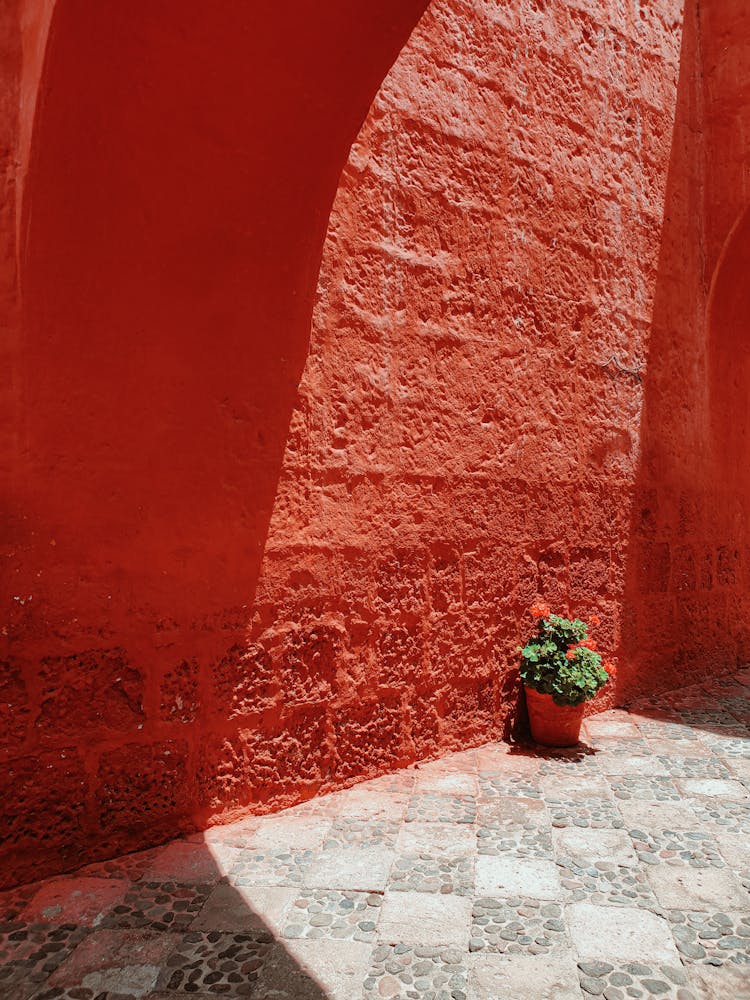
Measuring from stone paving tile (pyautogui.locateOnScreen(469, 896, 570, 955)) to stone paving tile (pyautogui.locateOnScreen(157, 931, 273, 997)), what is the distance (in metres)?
0.56

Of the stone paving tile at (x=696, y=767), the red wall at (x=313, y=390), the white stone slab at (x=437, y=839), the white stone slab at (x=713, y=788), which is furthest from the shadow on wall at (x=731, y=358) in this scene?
the white stone slab at (x=437, y=839)

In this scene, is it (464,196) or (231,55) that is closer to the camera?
(231,55)

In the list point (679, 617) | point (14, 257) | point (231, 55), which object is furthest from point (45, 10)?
point (679, 617)

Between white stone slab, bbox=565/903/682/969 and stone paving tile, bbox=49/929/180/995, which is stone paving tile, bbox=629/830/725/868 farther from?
stone paving tile, bbox=49/929/180/995

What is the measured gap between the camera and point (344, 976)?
198 centimetres

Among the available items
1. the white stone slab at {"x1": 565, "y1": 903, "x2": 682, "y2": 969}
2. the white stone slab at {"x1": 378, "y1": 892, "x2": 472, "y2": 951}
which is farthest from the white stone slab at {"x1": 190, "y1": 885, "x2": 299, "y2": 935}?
the white stone slab at {"x1": 565, "y1": 903, "x2": 682, "y2": 969}

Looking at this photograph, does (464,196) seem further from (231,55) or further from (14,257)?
A: (14,257)

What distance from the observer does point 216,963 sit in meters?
2.03

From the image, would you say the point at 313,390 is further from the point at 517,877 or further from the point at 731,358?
the point at 731,358

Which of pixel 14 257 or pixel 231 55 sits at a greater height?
pixel 231 55

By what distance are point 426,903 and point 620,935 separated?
0.53 m

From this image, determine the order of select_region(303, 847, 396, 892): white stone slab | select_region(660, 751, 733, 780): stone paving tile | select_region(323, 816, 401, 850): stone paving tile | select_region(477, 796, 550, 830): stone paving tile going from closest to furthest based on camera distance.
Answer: select_region(303, 847, 396, 892): white stone slab, select_region(323, 816, 401, 850): stone paving tile, select_region(477, 796, 550, 830): stone paving tile, select_region(660, 751, 733, 780): stone paving tile

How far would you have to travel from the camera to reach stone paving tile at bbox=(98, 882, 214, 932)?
2217mm

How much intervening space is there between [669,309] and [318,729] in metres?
3.35
